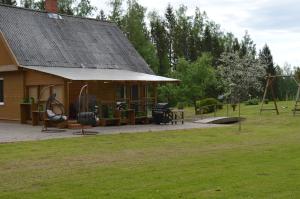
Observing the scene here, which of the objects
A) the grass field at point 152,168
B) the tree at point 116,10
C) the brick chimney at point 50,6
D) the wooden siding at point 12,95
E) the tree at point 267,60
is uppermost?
the tree at point 116,10

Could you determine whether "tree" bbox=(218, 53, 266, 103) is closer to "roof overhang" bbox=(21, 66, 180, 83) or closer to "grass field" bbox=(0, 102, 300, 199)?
"roof overhang" bbox=(21, 66, 180, 83)

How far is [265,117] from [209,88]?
745 inches

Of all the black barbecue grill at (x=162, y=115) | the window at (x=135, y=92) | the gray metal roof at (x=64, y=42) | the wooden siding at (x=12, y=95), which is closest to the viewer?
the black barbecue grill at (x=162, y=115)

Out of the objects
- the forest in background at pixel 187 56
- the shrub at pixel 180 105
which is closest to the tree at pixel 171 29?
the forest in background at pixel 187 56

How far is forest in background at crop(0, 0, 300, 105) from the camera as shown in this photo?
1503 inches

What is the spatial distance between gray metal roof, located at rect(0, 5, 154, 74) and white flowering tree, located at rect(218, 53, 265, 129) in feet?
65.9

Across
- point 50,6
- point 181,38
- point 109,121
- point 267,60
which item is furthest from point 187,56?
point 109,121

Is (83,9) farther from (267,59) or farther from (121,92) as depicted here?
(121,92)

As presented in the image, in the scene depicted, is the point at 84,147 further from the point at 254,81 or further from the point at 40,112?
the point at 254,81

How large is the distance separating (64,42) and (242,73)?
2614 cm

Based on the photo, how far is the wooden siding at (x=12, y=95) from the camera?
77.4 feet

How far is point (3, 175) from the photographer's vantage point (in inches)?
336

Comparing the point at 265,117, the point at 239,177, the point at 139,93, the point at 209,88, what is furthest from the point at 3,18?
the point at 209,88

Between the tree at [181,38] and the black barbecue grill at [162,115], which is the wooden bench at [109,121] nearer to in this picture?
the black barbecue grill at [162,115]
